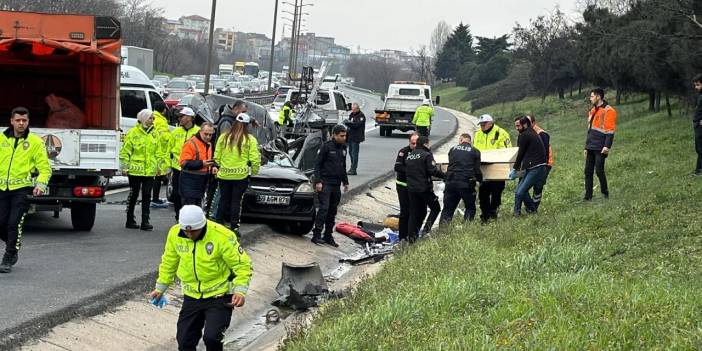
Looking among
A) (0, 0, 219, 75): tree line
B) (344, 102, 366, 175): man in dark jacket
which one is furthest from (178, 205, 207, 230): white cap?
(0, 0, 219, 75): tree line

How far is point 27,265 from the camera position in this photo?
12.4 metres

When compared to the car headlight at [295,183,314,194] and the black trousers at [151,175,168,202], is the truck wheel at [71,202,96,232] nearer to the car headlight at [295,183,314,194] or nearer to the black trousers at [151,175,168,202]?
the black trousers at [151,175,168,202]

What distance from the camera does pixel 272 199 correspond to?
16984 mm

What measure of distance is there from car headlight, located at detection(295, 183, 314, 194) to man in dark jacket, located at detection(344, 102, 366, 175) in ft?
31.1

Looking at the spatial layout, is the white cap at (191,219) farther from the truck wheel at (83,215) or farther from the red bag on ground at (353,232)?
the red bag on ground at (353,232)

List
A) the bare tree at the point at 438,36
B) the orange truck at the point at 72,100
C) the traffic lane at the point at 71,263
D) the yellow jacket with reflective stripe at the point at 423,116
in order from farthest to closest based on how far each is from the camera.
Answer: the bare tree at the point at 438,36 → the yellow jacket with reflective stripe at the point at 423,116 → the orange truck at the point at 72,100 → the traffic lane at the point at 71,263

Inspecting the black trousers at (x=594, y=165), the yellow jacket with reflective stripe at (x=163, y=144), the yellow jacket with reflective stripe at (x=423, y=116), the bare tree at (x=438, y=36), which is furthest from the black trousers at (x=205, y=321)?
the bare tree at (x=438, y=36)

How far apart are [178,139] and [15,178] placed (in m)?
4.17

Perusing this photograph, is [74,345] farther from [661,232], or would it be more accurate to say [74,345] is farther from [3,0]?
[3,0]

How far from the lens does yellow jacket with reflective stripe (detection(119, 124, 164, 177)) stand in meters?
15.4

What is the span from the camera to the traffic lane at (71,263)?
10.4 m

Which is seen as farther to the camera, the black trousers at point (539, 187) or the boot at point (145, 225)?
the black trousers at point (539, 187)

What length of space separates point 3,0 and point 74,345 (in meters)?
53.3

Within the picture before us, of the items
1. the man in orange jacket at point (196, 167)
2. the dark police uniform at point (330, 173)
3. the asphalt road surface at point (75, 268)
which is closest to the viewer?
the asphalt road surface at point (75, 268)
